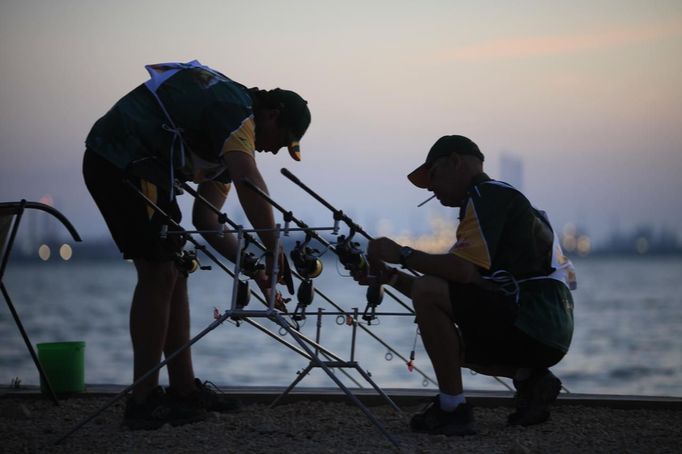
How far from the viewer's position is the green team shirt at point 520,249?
4.46 meters

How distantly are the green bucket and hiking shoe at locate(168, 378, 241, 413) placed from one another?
87 cm

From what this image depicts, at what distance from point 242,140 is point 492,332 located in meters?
1.34

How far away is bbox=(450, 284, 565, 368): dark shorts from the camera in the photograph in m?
4.54

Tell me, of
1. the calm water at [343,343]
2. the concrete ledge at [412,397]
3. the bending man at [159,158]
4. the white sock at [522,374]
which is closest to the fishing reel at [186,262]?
the bending man at [159,158]

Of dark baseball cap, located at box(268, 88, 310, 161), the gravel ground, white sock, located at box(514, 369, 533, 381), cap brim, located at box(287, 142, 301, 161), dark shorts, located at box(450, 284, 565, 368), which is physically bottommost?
the gravel ground

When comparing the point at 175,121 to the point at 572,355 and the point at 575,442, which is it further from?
the point at 572,355

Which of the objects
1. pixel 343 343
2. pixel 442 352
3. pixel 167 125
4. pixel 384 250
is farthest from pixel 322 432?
pixel 343 343

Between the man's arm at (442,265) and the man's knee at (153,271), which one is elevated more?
the man's arm at (442,265)

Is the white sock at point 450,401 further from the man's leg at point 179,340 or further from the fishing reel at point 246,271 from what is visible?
the man's leg at point 179,340

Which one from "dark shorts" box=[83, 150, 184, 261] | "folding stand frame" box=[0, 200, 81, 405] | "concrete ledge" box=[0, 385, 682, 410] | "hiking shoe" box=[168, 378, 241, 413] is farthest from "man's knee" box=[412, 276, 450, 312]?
"folding stand frame" box=[0, 200, 81, 405]

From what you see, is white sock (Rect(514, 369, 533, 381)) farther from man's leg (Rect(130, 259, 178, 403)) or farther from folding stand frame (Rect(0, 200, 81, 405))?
folding stand frame (Rect(0, 200, 81, 405))

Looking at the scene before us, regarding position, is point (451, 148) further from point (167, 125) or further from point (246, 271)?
point (167, 125)

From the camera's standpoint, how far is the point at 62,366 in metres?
5.89

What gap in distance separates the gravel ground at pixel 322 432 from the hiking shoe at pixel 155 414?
0.17 ft
